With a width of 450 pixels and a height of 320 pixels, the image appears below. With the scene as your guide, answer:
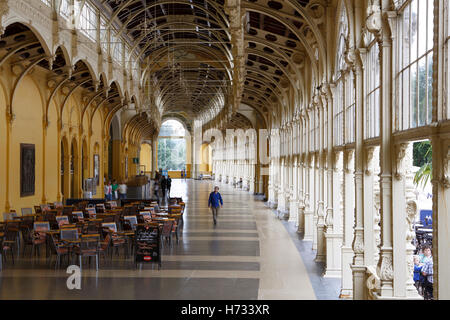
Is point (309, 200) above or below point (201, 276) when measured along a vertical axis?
above

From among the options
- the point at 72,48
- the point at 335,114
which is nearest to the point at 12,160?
the point at 72,48

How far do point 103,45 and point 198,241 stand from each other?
1051 cm

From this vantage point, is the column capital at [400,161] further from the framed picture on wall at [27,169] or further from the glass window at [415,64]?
the framed picture on wall at [27,169]

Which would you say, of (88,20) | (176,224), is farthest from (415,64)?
(88,20)

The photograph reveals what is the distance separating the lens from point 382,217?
7.59m

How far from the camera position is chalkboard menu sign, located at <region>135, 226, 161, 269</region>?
42.8 feet

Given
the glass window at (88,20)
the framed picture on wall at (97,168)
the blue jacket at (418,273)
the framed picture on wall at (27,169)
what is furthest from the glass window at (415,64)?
the framed picture on wall at (97,168)

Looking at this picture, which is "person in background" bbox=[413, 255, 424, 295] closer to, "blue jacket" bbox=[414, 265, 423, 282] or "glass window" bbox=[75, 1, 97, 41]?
"blue jacket" bbox=[414, 265, 423, 282]

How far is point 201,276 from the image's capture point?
12.4 m

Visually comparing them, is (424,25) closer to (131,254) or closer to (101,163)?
(131,254)

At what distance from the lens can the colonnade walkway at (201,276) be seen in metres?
10.8

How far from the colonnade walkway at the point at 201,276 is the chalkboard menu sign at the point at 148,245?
1.02 ft

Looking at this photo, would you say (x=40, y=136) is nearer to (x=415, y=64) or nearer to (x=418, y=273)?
(x=418, y=273)

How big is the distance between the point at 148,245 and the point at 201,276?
173 cm
